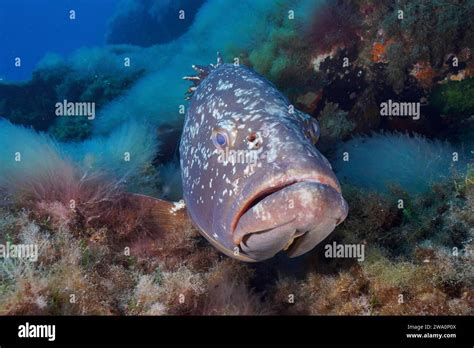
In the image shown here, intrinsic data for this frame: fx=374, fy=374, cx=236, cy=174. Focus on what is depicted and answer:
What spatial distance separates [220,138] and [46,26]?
94645 mm

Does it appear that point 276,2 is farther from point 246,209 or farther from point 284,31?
point 246,209

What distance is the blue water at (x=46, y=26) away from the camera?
7462 centimetres

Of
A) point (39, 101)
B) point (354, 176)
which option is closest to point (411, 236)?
point (354, 176)

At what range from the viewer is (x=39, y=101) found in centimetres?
1440

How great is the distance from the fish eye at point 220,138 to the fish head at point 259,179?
10mm

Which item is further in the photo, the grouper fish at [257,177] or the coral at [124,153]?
the coral at [124,153]

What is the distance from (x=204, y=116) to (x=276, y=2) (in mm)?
6849

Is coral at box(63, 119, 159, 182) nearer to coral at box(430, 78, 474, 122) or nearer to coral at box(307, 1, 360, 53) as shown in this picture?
coral at box(307, 1, 360, 53)

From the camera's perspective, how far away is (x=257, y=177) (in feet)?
10.9

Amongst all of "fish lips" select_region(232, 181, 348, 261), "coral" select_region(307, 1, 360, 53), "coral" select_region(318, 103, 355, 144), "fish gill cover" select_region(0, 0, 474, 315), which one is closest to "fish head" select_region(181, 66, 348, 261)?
"fish lips" select_region(232, 181, 348, 261)

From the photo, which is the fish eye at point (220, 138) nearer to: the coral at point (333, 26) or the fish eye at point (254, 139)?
the fish eye at point (254, 139)

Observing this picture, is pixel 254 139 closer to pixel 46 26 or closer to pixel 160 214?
pixel 160 214

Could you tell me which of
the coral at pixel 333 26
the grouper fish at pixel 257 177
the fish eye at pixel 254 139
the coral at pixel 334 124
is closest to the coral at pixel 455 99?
the coral at pixel 334 124

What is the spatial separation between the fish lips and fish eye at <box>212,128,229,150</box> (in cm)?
90
